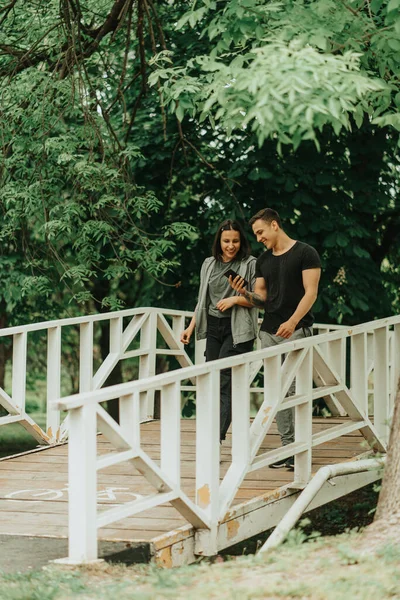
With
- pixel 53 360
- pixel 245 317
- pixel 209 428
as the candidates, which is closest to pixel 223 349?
pixel 245 317

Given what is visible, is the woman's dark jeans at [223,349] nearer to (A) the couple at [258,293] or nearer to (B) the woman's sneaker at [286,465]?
(A) the couple at [258,293]

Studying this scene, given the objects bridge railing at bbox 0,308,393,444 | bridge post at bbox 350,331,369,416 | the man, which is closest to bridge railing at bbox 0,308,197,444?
bridge railing at bbox 0,308,393,444

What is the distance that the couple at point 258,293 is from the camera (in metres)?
7.59

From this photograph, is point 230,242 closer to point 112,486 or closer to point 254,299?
point 254,299

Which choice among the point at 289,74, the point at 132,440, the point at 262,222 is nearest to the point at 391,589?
the point at 132,440

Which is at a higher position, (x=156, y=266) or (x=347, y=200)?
(x=347, y=200)

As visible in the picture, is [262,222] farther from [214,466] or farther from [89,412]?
[89,412]

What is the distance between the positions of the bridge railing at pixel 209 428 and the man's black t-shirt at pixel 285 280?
0.37m

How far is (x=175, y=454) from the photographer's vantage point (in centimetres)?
588

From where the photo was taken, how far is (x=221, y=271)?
8242 mm

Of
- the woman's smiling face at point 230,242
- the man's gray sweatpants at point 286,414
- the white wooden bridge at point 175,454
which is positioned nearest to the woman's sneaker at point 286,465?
Answer: the white wooden bridge at point 175,454

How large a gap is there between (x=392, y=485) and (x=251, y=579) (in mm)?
1236

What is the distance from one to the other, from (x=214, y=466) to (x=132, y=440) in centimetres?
99

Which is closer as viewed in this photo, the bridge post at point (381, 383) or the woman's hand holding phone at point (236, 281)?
the woman's hand holding phone at point (236, 281)
